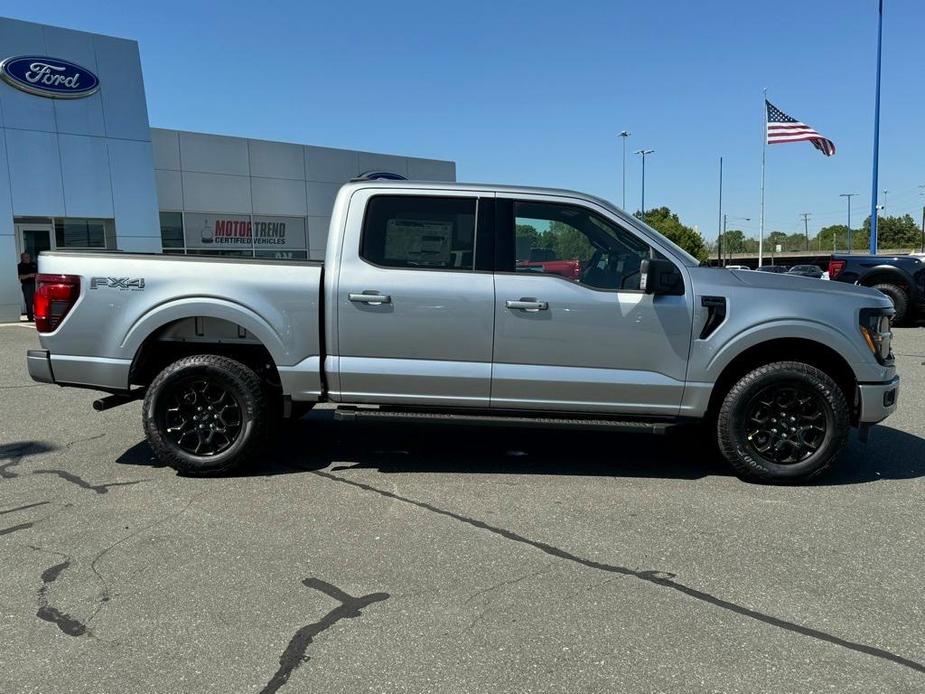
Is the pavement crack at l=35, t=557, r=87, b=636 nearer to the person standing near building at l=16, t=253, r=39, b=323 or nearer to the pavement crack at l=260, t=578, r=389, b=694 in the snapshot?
the pavement crack at l=260, t=578, r=389, b=694

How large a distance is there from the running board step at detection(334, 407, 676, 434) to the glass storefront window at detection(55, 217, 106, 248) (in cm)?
1804

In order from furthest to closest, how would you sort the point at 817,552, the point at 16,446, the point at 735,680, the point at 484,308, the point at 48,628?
the point at 16,446 < the point at 484,308 < the point at 817,552 < the point at 48,628 < the point at 735,680

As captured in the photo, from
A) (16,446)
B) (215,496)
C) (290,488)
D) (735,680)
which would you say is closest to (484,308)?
(290,488)

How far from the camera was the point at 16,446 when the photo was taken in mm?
6184

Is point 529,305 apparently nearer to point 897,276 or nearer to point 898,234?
point 897,276

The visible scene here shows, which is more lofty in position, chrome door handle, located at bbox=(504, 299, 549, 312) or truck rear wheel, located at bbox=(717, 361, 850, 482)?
chrome door handle, located at bbox=(504, 299, 549, 312)

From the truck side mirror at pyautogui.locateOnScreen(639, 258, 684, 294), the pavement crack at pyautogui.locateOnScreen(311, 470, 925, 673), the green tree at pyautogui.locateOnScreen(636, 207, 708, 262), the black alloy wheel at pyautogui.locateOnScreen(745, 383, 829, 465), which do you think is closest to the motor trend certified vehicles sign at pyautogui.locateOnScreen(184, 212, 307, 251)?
the pavement crack at pyautogui.locateOnScreen(311, 470, 925, 673)

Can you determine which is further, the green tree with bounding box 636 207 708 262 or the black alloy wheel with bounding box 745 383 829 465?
the green tree with bounding box 636 207 708 262

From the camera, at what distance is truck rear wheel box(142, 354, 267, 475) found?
5227 millimetres

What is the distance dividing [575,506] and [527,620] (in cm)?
157

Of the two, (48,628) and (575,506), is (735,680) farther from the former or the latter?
(48,628)

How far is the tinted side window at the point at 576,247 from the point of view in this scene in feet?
16.8

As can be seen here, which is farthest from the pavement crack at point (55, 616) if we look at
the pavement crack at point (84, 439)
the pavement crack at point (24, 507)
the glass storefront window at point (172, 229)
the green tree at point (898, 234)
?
the green tree at point (898, 234)

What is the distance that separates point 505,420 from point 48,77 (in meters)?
19.4
